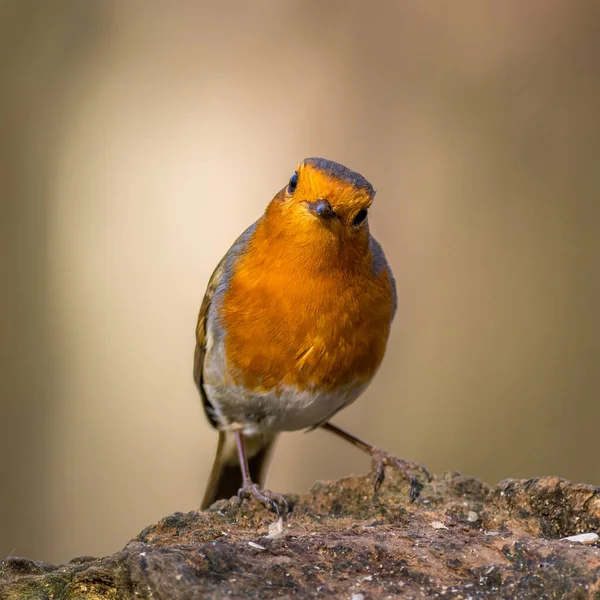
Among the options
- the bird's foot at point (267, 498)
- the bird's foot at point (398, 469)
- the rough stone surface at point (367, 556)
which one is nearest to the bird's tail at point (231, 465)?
the bird's foot at point (398, 469)

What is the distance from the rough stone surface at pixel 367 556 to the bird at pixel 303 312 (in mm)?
306

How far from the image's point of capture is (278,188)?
6.81m

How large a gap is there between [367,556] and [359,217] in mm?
1390

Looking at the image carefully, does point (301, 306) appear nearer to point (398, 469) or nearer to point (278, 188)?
point (398, 469)

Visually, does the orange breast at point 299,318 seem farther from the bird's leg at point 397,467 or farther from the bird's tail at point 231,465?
the bird's tail at point 231,465

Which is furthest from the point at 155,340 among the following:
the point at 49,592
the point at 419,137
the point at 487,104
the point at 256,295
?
the point at 49,592

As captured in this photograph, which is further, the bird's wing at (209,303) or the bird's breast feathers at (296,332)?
the bird's wing at (209,303)

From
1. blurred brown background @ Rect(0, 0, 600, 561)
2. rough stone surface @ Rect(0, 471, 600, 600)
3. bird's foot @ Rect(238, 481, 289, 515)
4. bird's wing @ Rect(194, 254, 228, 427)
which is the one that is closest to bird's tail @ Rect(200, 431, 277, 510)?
bird's wing @ Rect(194, 254, 228, 427)

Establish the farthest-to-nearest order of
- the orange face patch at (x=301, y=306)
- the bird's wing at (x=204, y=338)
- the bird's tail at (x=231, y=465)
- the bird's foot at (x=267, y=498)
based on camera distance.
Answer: the bird's tail at (x=231, y=465)
the bird's wing at (x=204, y=338)
the orange face patch at (x=301, y=306)
the bird's foot at (x=267, y=498)

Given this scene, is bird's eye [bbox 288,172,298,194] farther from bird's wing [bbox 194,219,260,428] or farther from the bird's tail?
the bird's tail

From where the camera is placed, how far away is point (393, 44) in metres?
6.57

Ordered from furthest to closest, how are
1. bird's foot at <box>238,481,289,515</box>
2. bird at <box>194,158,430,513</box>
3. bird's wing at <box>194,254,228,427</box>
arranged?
bird's wing at <box>194,254,228,427</box>, bird at <box>194,158,430,513</box>, bird's foot at <box>238,481,289,515</box>

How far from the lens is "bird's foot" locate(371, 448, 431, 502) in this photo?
3387mm

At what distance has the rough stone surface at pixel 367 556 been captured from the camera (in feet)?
7.19
